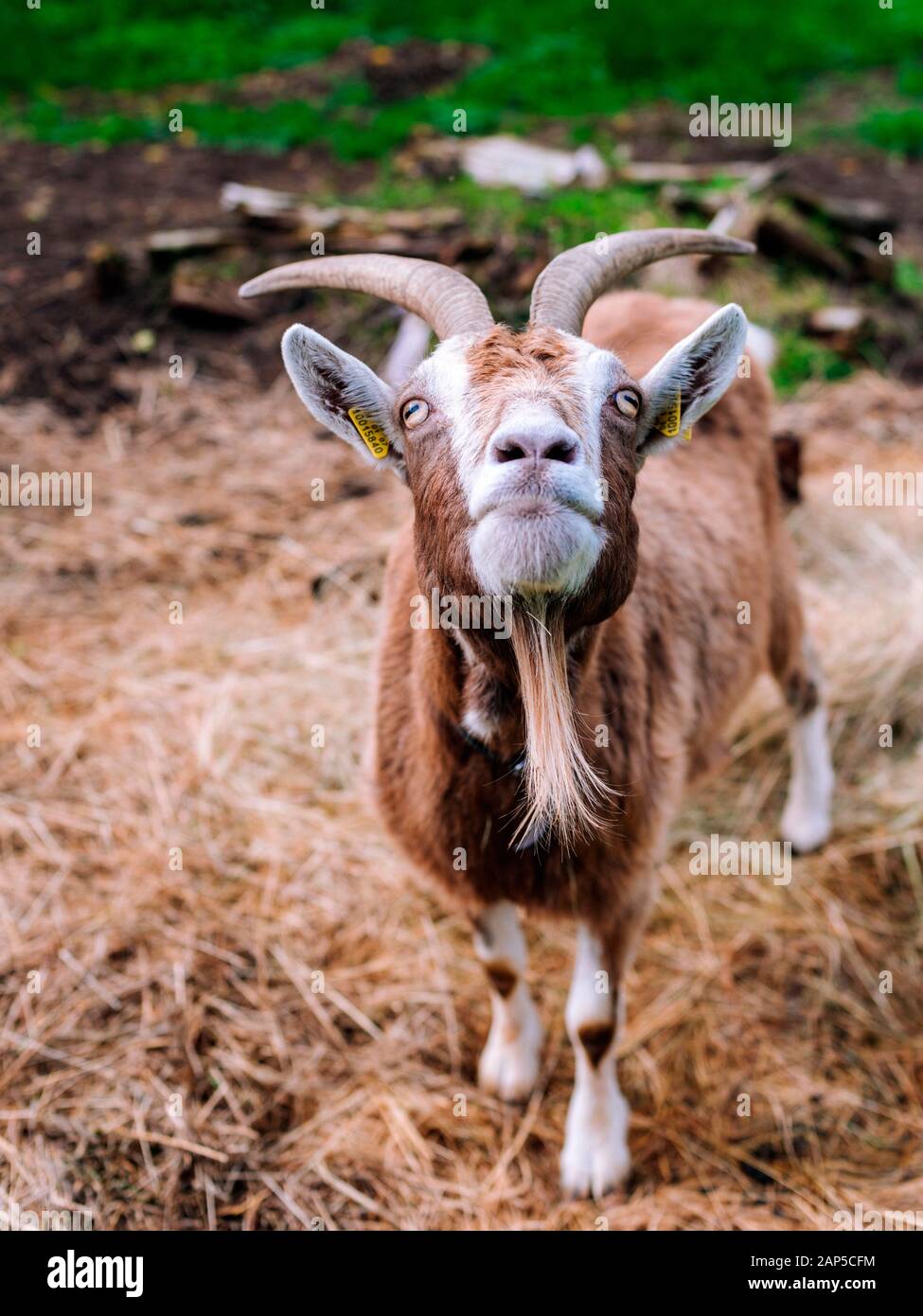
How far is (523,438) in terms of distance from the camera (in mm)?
2146

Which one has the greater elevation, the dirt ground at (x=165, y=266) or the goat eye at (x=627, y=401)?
the dirt ground at (x=165, y=266)

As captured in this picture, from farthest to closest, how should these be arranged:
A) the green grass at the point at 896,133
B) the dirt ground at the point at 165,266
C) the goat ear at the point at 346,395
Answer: the green grass at the point at 896,133, the dirt ground at the point at 165,266, the goat ear at the point at 346,395

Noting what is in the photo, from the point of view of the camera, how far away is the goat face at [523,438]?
85.0 inches

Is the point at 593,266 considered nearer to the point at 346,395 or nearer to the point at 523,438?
the point at 346,395

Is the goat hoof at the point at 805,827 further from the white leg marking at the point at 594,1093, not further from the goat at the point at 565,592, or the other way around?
the white leg marking at the point at 594,1093

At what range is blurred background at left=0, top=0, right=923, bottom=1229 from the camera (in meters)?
3.57
